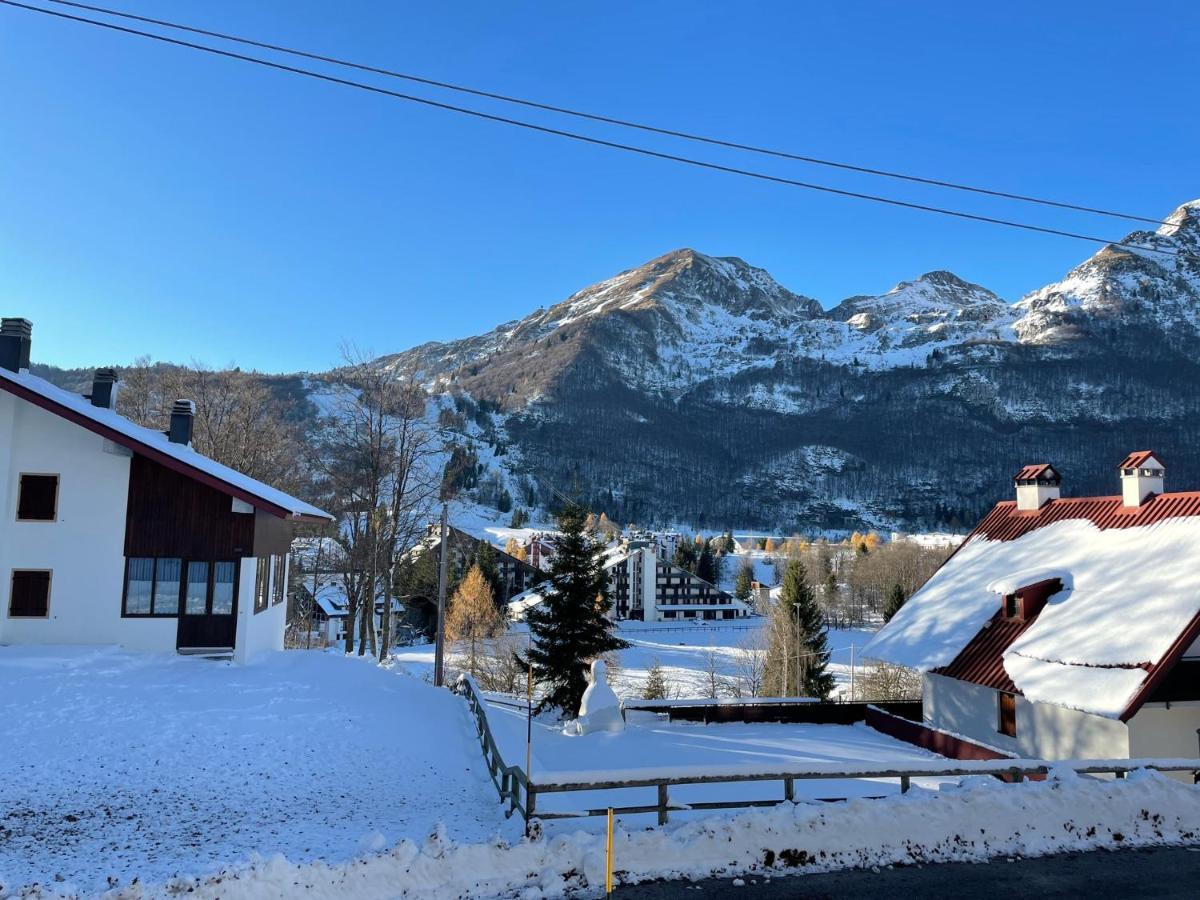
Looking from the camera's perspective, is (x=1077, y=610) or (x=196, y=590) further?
(x=196, y=590)

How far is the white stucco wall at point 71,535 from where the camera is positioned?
18.0 m

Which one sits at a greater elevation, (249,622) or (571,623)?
(249,622)

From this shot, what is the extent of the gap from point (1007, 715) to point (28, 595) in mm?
25387

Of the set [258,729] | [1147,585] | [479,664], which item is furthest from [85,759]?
[479,664]

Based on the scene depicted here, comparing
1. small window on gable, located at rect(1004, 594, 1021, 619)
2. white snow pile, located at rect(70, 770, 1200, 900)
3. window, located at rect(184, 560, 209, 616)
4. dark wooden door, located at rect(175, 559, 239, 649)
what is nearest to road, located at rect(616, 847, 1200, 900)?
white snow pile, located at rect(70, 770, 1200, 900)

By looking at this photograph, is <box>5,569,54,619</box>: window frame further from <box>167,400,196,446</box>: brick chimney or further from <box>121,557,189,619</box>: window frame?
<box>167,400,196,446</box>: brick chimney

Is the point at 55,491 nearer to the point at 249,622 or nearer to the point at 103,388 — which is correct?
the point at 103,388

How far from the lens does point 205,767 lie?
11.9m

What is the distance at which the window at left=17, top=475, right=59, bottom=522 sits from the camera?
1836 centimetres

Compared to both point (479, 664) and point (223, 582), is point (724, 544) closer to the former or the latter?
point (479, 664)

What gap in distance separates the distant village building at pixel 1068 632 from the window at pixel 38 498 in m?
23.2

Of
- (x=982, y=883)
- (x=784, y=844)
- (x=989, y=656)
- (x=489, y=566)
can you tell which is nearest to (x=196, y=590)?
(x=784, y=844)

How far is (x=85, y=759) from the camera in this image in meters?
11.8

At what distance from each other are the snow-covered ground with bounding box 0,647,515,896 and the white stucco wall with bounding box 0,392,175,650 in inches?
33.3
